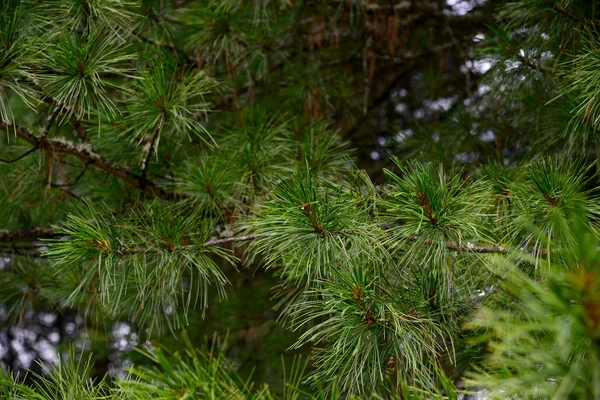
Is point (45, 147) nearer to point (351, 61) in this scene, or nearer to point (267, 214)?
point (267, 214)

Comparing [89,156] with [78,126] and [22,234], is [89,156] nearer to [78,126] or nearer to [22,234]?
[78,126]

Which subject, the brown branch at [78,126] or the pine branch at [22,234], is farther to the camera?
the pine branch at [22,234]

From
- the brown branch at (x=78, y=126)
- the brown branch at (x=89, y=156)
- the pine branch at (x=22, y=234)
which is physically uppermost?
the brown branch at (x=78, y=126)

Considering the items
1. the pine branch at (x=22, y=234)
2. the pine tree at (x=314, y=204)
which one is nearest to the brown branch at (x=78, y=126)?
the pine tree at (x=314, y=204)

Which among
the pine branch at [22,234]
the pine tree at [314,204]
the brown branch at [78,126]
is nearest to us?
the pine tree at [314,204]

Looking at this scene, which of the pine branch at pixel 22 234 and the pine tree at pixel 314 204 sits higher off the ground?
the pine tree at pixel 314 204

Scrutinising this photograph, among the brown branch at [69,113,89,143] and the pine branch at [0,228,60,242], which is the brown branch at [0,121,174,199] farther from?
the pine branch at [0,228,60,242]

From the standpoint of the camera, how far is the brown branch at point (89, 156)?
144cm

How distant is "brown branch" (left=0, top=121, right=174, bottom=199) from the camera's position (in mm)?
1443

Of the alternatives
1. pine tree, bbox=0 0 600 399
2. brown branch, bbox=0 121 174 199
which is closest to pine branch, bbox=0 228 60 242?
pine tree, bbox=0 0 600 399

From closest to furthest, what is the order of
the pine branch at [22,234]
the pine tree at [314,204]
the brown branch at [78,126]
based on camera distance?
1. the pine tree at [314,204]
2. the brown branch at [78,126]
3. the pine branch at [22,234]

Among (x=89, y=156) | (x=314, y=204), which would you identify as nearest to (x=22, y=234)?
(x=89, y=156)

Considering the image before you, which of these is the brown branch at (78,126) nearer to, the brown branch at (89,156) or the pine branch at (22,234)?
the brown branch at (89,156)

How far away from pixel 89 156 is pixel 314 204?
0.77m
